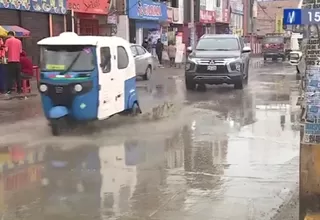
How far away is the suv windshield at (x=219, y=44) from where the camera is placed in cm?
1986

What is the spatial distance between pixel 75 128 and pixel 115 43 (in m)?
1.90

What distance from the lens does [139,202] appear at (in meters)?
6.70

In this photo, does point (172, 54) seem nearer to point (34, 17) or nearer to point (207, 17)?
point (34, 17)

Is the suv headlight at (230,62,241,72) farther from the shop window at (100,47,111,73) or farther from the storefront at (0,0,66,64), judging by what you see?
Result: the storefront at (0,0,66,64)

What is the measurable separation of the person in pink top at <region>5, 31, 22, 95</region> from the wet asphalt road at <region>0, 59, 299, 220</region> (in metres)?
3.83

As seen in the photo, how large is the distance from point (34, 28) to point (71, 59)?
14.4 meters

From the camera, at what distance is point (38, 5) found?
23.8 m

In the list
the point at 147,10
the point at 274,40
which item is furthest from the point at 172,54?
the point at 274,40

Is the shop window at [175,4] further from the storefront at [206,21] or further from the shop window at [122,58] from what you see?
the shop window at [122,58]

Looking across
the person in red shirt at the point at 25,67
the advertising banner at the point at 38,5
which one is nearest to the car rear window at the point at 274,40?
the advertising banner at the point at 38,5

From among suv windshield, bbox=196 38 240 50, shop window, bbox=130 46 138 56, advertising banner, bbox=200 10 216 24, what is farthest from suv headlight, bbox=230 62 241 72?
advertising banner, bbox=200 10 216 24

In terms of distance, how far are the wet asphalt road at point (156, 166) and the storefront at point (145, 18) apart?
20.9 metres

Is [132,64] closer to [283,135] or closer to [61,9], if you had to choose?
[283,135]

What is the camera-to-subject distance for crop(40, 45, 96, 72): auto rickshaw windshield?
1099 cm
